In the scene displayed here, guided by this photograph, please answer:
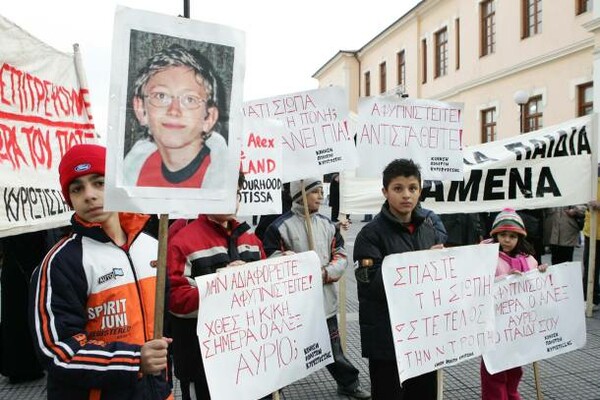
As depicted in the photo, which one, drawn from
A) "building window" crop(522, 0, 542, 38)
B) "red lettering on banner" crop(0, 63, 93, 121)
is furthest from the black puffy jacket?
"building window" crop(522, 0, 542, 38)

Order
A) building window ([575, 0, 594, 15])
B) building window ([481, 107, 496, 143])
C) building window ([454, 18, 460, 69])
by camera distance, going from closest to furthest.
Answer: building window ([575, 0, 594, 15]) → building window ([481, 107, 496, 143]) → building window ([454, 18, 460, 69])

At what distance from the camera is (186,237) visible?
2.78 m

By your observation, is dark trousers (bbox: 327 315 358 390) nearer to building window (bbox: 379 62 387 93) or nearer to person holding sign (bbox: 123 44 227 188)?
person holding sign (bbox: 123 44 227 188)

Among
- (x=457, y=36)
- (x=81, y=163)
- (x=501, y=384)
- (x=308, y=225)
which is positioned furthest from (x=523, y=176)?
(x=457, y=36)

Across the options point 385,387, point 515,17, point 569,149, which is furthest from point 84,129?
point 515,17

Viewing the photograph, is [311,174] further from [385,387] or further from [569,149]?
[569,149]

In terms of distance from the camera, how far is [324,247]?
369 cm

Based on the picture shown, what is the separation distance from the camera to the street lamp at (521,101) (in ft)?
50.5

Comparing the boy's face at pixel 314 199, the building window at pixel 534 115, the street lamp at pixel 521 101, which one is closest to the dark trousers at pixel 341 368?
the boy's face at pixel 314 199

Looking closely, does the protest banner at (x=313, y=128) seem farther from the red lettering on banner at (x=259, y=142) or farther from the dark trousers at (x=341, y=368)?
the dark trousers at (x=341, y=368)

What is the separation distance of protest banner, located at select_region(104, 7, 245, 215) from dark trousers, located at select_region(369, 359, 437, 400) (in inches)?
57.3

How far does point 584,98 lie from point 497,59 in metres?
5.00

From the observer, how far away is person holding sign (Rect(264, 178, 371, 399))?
11.7 feet

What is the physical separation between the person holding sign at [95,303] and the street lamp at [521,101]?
15.5m
